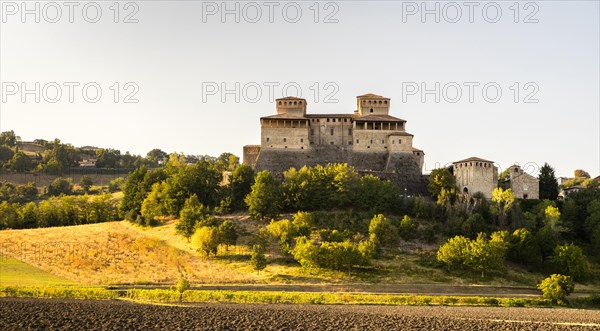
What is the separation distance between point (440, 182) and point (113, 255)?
37.7m

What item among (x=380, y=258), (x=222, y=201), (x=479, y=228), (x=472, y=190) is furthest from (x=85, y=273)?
(x=472, y=190)

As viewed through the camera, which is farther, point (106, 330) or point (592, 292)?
point (592, 292)

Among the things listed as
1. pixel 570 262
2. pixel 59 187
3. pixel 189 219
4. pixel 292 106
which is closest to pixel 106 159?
pixel 59 187

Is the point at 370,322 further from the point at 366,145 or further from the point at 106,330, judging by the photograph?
the point at 366,145

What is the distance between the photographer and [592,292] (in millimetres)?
50688

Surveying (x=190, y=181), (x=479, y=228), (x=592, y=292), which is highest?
(x=190, y=181)

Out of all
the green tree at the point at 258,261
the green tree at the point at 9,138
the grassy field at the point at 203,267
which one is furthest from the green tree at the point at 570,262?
the green tree at the point at 9,138

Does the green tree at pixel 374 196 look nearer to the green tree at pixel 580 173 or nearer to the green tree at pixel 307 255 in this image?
the green tree at pixel 307 255

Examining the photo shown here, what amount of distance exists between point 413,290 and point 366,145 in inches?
1330

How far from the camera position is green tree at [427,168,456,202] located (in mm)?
69062

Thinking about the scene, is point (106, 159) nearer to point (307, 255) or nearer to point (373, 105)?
point (373, 105)

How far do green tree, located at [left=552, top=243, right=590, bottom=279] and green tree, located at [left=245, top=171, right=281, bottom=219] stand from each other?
29231 mm

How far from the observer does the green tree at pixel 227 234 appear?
5694 centimetres

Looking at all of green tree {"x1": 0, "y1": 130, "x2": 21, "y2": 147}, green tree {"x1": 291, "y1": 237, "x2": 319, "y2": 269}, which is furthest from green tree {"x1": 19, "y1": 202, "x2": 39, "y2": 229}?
green tree {"x1": 0, "y1": 130, "x2": 21, "y2": 147}
